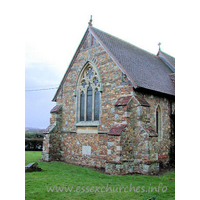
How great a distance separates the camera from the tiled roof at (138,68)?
1445 centimetres

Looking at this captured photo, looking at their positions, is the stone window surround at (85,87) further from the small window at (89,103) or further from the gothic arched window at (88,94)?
the small window at (89,103)

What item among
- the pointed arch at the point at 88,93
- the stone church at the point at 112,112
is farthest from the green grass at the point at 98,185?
the pointed arch at the point at 88,93

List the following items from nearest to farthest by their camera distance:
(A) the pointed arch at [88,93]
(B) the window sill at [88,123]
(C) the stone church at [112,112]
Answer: (C) the stone church at [112,112], (B) the window sill at [88,123], (A) the pointed arch at [88,93]

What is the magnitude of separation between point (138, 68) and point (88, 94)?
4.09 metres

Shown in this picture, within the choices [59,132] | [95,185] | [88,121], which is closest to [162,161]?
[88,121]

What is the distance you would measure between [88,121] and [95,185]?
21.7ft

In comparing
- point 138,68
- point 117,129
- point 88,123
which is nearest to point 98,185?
point 117,129

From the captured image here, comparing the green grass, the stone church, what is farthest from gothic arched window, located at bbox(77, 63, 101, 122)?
the green grass

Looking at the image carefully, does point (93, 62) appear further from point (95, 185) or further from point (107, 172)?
point (95, 185)

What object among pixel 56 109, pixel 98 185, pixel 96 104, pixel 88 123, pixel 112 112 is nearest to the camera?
pixel 98 185

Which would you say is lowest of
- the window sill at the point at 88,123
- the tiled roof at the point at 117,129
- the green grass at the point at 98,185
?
the green grass at the point at 98,185

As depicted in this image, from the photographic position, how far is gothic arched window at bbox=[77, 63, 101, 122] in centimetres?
1587

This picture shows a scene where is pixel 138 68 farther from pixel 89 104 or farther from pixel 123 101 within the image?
pixel 89 104

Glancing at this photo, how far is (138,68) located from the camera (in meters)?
16.0
